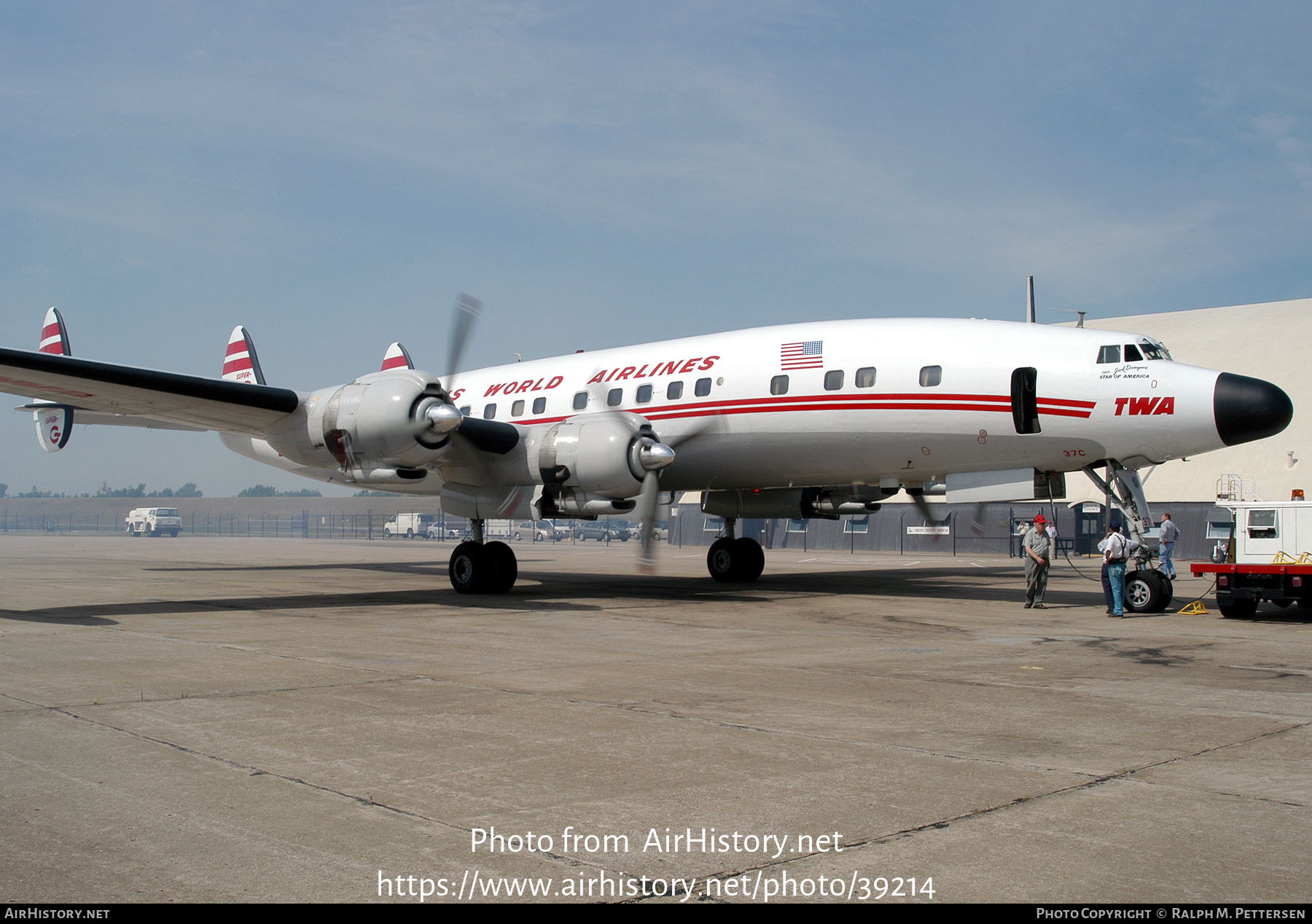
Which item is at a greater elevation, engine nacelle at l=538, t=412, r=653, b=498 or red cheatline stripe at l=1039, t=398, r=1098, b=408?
red cheatline stripe at l=1039, t=398, r=1098, b=408

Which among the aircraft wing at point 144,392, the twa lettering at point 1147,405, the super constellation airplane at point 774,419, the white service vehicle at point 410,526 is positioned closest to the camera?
the aircraft wing at point 144,392

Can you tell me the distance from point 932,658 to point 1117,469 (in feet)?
21.1

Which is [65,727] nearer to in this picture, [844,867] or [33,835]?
[33,835]

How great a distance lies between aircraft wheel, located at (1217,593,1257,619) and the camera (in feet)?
45.9

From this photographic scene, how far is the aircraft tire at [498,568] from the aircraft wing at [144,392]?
3.95 m

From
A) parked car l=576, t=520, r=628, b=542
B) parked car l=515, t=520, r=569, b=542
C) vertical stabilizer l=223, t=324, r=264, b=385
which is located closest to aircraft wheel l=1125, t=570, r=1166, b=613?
vertical stabilizer l=223, t=324, r=264, b=385

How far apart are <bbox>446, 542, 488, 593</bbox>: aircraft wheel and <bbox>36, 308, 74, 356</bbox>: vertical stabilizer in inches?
462

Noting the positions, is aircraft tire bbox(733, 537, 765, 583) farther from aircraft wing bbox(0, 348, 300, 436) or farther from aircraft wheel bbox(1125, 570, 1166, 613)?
aircraft wing bbox(0, 348, 300, 436)

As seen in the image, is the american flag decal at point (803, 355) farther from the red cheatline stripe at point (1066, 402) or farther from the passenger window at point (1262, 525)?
the passenger window at point (1262, 525)

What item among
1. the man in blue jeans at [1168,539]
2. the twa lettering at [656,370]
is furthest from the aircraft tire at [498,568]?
the man in blue jeans at [1168,539]

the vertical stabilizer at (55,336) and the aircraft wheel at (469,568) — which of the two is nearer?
the aircraft wheel at (469,568)

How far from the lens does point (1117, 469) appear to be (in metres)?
14.2

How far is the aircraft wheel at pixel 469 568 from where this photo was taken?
654 inches

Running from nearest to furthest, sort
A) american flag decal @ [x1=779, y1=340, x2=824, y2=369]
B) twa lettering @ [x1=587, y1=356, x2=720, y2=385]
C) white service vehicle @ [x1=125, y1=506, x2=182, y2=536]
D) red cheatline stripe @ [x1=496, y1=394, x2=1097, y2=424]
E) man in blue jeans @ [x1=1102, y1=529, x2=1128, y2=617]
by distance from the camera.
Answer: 1. man in blue jeans @ [x1=1102, y1=529, x2=1128, y2=617]
2. red cheatline stripe @ [x1=496, y1=394, x2=1097, y2=424]
3. american flag decal @ [x1=779, y1=340, x2=824, y2=369]
4. twa lettering @ [x1=587, y1=356, x2=720, y2=385]
5. white service vehicle @ [x1=125, y1=506, x2=182, y2=536]
